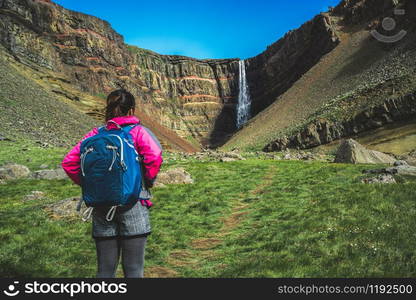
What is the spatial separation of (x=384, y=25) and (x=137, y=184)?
344ft

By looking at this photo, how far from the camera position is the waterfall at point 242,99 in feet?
539

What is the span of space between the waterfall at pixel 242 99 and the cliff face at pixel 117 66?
4.28 meters

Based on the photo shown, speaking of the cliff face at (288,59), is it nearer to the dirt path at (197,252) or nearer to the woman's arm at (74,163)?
the dirt path at (197,252)

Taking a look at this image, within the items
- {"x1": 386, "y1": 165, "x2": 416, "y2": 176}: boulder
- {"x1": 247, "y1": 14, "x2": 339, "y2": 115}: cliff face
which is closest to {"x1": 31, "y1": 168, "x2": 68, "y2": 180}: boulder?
{"x1": 386, "y1": 165, "x2": 416, "y2": 176}: boulder

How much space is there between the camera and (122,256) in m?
4.29

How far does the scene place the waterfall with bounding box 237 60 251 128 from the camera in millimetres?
164387

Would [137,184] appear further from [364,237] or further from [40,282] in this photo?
[364,237]

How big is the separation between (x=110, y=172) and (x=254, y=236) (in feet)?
20.7

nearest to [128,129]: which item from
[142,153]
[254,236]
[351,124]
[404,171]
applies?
[142,153]

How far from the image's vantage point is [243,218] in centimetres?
1182

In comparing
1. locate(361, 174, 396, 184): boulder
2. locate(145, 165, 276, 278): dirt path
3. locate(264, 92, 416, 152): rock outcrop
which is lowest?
locate(145, 165, 276, 278): dirt path

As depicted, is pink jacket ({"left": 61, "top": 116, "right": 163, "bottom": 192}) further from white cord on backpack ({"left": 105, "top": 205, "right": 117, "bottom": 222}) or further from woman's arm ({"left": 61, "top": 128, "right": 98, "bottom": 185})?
white cord on backpack ({"left": 105, "top": 205, "right": 117, "bottom": 222})

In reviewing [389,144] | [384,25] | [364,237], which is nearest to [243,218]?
[364,237]

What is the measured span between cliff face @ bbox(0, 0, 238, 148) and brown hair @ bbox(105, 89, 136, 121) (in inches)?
3357
